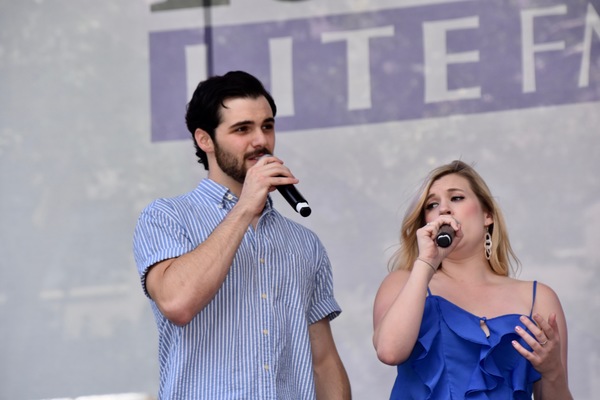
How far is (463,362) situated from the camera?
2.84 meters

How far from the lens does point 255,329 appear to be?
2.57 meters

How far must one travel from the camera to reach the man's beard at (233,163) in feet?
8.90

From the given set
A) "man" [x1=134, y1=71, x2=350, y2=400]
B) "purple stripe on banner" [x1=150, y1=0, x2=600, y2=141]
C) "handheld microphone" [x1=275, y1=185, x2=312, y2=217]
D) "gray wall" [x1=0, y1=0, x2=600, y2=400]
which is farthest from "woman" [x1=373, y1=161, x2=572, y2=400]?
"purple stripe on banner" [x1=150, y1=0, x2=600, y2=141]

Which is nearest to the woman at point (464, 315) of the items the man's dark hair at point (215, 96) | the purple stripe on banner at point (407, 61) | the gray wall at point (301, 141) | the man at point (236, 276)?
the man at point (236, 276)

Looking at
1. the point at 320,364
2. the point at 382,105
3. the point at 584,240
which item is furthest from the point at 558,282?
the point at 320,364

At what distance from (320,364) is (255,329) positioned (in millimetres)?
323

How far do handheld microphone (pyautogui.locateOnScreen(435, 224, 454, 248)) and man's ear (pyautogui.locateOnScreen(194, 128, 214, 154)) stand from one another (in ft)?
2.16

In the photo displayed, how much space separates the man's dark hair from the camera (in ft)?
9.24

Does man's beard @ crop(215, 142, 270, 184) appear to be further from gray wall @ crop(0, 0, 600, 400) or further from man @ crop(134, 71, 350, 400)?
gray wall @ crop(0, 0, 600, 400)

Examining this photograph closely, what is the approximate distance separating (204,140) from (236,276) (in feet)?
1.44

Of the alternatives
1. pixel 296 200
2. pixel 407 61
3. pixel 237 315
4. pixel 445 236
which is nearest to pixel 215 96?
pixel 296 200

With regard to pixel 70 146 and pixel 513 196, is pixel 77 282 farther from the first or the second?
pixel 513 196

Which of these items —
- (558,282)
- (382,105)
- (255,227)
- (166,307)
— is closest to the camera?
(166,307)

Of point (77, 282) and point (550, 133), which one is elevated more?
point (550, 133)
